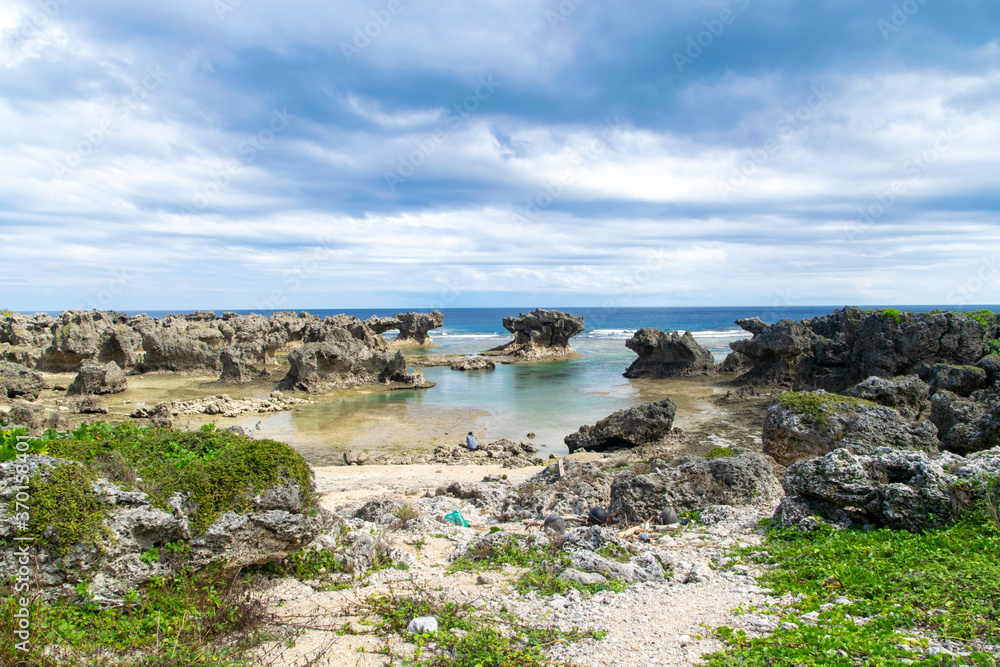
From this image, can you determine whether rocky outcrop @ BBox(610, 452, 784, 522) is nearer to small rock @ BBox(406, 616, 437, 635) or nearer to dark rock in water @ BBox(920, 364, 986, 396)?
small rock @ BBox(406, 616, 437, 635)

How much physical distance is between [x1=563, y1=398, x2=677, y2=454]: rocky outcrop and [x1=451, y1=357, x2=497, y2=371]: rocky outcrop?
29.0m

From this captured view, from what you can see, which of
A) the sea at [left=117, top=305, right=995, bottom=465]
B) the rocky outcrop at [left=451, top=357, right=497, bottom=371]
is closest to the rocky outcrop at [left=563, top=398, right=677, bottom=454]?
the sea at [left=117, top=305, right=995, bottom=465]

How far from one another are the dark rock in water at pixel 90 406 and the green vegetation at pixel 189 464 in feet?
76.1

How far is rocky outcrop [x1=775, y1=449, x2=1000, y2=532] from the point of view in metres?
7.22

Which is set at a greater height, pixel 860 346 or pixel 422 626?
pixel 860 346

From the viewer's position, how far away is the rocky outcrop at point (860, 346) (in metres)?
23.9

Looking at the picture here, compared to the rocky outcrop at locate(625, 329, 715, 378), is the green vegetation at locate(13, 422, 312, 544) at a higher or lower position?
higher

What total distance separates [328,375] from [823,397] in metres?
30.1

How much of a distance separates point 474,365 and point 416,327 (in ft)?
93.4

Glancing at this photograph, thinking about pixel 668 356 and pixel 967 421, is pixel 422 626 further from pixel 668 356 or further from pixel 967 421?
pixel 668 356

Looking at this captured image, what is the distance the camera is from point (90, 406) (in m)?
25.6

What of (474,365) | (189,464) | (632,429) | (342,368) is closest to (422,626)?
(189,464)

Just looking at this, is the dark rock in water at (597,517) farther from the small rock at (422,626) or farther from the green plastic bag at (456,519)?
the small rock at (422,626)

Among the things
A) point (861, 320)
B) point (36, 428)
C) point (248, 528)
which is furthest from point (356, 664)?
point (861, 320)
